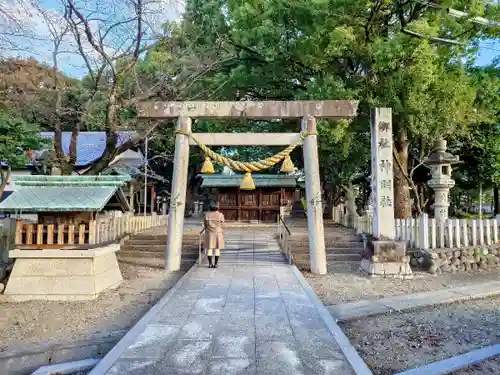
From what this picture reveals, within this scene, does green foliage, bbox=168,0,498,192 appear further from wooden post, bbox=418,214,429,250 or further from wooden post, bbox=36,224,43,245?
wooden post, bbox=36,224,43,245

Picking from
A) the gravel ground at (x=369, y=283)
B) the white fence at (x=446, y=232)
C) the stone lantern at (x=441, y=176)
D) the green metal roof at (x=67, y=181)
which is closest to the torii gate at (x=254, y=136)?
the gravel ground at (x=369, y=283)

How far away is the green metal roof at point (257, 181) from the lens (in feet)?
78.8

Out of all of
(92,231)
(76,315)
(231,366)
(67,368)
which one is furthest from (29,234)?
(231,366)

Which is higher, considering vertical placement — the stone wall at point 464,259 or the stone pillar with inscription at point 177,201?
the stone pillar with inscription at point 177,201

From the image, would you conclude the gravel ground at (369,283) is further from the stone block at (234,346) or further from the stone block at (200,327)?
the stone block at (234,346)

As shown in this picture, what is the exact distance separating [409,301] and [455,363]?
304 cm

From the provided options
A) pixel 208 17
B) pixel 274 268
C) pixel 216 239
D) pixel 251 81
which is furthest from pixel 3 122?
pixel 208 17

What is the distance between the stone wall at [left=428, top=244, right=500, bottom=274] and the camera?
1034 cm

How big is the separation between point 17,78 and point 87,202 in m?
3.45

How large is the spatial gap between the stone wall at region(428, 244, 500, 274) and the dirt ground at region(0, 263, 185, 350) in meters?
7.18

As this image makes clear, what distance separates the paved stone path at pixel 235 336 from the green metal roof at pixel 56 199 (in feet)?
9.12

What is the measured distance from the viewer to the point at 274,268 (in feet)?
32.4

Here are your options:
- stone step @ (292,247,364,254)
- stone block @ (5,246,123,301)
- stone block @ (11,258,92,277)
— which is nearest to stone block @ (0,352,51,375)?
stone block @ (5,246,123,301)

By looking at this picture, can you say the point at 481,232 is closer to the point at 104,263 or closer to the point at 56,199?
the point at 104,263
